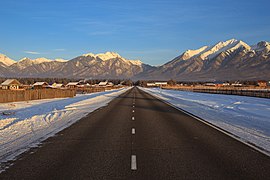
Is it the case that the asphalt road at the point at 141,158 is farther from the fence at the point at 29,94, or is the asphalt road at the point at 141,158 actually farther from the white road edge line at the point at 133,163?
the fence at the point at 29,94

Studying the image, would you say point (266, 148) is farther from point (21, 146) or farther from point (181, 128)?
point (21, 146)

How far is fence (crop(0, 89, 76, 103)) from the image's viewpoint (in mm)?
37263

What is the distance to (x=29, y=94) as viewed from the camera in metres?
42.8

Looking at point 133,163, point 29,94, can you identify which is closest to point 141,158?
point 133,163

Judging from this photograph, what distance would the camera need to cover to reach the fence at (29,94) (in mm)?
37263

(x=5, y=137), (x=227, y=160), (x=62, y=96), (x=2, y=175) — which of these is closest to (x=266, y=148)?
(x=227, y=160)

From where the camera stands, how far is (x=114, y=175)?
627cm

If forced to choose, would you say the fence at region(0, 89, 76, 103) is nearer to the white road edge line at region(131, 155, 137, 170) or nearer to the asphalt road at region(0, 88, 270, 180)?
the asphalt road at region(0, 88, 270, 180)

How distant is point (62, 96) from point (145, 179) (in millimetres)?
50071

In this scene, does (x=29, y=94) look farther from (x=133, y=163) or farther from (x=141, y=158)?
(x=133, y=163)

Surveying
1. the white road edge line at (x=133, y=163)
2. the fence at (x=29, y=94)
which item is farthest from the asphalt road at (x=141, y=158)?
the fence at (x=29, y=94)

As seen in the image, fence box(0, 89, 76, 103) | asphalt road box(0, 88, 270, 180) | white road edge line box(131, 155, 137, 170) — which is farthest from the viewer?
fence box(0, 89, 76, 103)

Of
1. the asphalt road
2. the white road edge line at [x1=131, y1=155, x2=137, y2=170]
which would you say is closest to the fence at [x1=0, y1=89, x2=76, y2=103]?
the asphalt road

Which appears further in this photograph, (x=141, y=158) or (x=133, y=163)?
(x=141, y=158)
